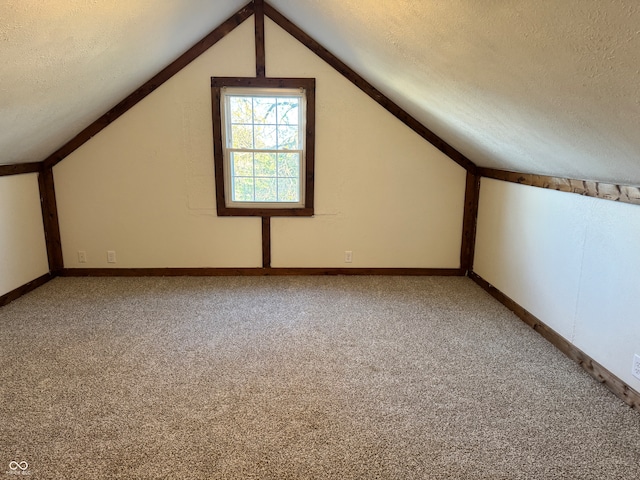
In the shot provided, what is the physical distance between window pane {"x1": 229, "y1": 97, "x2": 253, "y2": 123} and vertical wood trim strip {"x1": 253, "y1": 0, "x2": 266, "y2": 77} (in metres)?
0.29

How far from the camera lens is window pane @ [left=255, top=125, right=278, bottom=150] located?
3984 millimetres

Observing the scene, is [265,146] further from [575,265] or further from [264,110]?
[575,265]

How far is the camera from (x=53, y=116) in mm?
3092

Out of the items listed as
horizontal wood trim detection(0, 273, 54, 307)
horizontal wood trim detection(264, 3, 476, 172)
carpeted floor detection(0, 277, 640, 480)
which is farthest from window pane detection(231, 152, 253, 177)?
horizontal wood trim detection(0, 273, 54, 307)

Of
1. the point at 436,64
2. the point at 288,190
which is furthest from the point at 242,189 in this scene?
the point at 436,64

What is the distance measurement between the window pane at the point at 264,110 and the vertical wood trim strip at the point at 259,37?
236 mm

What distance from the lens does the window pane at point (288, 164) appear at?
13.2 feet

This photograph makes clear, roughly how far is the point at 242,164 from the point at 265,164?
235mm

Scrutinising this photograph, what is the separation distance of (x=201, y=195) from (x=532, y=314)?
10.4 feet

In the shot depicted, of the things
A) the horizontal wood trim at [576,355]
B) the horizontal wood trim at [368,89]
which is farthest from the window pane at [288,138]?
the horizontal wood trim at [576,355]

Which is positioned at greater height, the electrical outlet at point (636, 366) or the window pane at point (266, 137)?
the window pane at point (266, 137)

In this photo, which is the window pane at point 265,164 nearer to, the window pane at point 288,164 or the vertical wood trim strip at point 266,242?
the window pane at point 288,164

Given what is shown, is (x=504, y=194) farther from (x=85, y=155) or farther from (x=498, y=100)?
(x=85, y=155)

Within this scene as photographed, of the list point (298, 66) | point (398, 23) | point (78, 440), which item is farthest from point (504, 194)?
point (78, 440)
